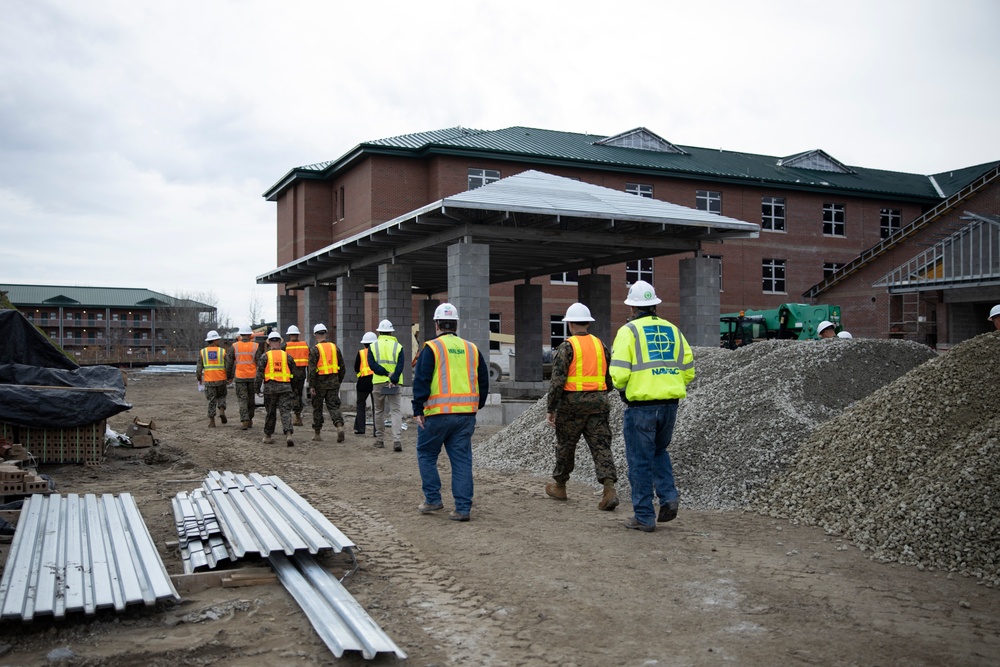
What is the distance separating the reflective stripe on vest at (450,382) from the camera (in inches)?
305

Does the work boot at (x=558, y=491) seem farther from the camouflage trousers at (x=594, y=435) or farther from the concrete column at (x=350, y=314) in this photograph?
the concrete column at (x=350, y=314)

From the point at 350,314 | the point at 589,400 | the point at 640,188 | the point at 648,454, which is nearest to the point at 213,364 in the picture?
the point at 350,314

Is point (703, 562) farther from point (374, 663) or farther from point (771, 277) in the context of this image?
point (771, 277)

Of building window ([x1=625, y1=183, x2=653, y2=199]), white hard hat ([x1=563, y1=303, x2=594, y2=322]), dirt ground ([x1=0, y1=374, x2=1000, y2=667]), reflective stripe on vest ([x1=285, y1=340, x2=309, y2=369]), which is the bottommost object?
dirt ground ([x1=0, y1=374, x2=1000, y2=667])

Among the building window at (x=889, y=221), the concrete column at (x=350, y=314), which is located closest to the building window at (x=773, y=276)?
A: the building window at (x=889, y=221)

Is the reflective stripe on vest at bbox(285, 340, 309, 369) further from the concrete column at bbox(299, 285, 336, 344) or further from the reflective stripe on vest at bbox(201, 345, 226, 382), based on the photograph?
the concrete column at bbox(299, 285, 336, 344)

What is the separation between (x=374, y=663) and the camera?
4.22 m

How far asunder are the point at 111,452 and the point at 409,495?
663 centimetres

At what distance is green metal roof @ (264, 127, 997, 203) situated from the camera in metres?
38.0

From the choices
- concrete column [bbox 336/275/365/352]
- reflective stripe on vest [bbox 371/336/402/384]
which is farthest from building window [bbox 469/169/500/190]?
reflective stripe on vest [bbox 371/336/402/384]

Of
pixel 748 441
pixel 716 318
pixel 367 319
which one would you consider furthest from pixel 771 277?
pixel 748 441

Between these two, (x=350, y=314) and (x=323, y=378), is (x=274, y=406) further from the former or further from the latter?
(x=350, y=314)

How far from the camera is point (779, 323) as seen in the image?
34.4 metres

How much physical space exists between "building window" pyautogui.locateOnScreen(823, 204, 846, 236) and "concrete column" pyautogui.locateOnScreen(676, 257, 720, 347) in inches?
1143
